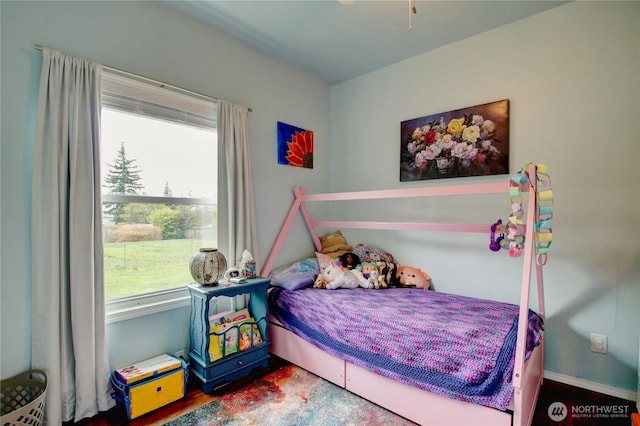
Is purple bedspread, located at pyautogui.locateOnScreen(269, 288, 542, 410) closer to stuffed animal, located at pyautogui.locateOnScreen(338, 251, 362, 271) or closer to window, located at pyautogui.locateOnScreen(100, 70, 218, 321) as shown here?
stuffed animal, located at pyautogui.locateOnScreen(338, 251, 362, 271)

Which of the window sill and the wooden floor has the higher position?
the window sill

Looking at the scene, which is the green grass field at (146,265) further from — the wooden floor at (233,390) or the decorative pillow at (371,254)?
the decorative pillow at (371,254)

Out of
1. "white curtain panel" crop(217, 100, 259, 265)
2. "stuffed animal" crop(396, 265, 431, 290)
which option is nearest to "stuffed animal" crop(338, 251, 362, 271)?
"stuffed animal" crop(396, 265, 431, 290)

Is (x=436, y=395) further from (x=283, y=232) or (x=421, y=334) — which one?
(x=283, y=232)

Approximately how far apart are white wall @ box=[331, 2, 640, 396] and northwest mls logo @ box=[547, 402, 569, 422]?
35cm

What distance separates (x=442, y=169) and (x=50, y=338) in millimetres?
2771

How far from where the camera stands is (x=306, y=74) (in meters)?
3.08

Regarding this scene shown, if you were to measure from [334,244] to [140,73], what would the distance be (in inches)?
84.3

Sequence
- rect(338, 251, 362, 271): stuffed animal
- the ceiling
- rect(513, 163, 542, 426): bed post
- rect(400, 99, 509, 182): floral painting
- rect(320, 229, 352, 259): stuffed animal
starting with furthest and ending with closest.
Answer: rect(320, 229, 352, 259): stuffed animal
rect(338, 251, 362, 271): stuffed animal
rect(400, 99, 509, 182): floral painting
the ceiling
rect(513, 163, 542, 426): bed post

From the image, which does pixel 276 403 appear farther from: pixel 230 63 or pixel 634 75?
pixel 634 75

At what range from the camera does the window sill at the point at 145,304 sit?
6.02ft

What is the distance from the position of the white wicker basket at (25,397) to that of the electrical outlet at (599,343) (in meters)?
3.12

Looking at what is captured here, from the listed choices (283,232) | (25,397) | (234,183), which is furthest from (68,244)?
(283,232)

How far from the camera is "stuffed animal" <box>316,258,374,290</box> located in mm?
2520
